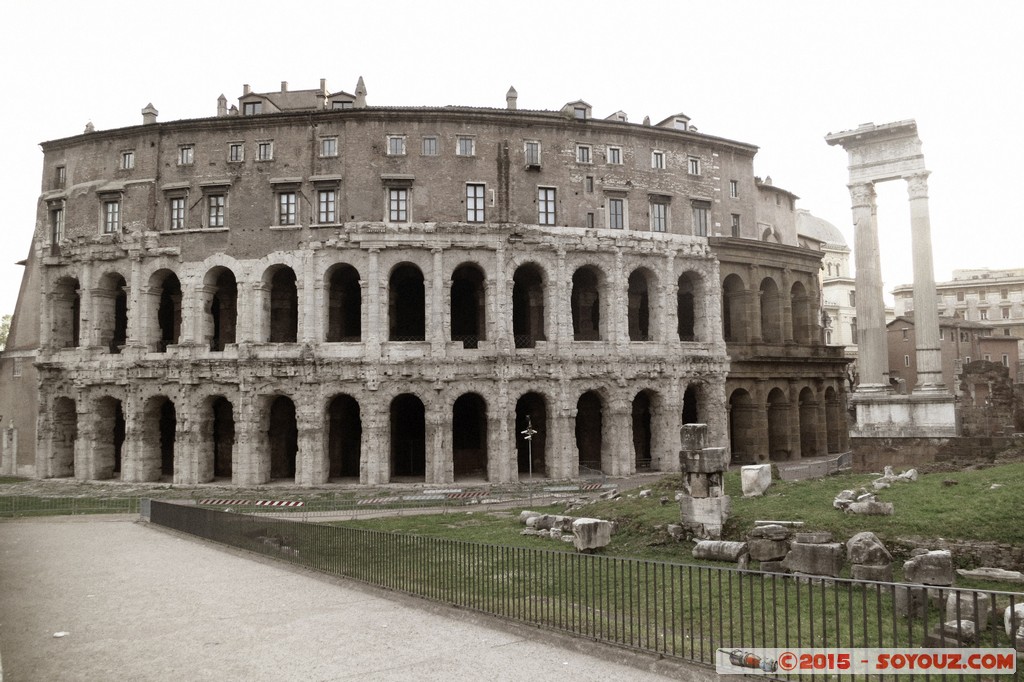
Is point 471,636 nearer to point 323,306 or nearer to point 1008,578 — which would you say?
point 1008,578

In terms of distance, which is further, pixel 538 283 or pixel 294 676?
pixel 538 283

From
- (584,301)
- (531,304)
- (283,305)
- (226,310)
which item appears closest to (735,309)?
(584,301)

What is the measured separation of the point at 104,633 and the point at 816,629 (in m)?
10.4

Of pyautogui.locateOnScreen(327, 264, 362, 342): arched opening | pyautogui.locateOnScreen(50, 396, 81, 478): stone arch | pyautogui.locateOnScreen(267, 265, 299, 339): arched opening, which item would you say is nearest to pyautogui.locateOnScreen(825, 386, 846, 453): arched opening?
pyautogui.locateOnScreen(327, 264, 362, 342): arched opening

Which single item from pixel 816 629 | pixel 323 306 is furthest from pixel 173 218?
pixel 816 629

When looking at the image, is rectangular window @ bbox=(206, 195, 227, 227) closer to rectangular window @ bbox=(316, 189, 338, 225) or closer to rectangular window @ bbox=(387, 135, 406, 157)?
rectangular window @ bbox=(316, 189, 338, 225)

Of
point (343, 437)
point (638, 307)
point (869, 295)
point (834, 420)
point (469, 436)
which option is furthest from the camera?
point (834, 420)

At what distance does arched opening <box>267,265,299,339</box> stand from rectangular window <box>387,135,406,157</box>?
792 cm

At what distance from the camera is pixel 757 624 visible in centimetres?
1004

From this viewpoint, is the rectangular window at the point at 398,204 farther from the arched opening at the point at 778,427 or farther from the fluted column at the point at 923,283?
the arched opening at the point at 778,427

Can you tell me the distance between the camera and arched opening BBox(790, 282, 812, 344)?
4219cm

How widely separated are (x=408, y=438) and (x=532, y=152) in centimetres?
1573

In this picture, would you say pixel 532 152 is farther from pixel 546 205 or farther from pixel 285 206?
pixel 285 206

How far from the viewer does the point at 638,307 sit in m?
39.3
